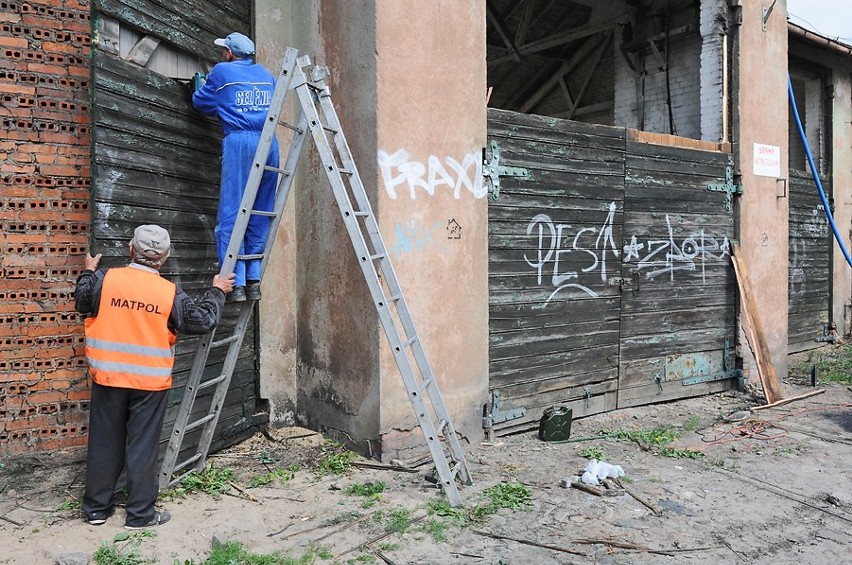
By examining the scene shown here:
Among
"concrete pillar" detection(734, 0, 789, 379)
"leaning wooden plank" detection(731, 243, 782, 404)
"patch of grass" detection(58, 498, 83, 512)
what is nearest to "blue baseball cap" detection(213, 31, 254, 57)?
"patch of grass" detection(58, 498, 83, 512)

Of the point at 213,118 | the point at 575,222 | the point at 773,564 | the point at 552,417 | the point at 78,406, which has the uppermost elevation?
the point at 213,118

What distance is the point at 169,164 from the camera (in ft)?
14.3

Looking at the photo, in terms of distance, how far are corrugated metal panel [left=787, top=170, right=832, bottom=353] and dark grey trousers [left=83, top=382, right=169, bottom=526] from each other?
8746mm

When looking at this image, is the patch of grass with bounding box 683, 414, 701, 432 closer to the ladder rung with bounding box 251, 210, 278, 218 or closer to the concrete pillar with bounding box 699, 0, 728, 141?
the concrete pillar with bounding box 699, 0, 728, 141

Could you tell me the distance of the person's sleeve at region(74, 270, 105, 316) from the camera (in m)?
3.53

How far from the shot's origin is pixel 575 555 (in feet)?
11.5

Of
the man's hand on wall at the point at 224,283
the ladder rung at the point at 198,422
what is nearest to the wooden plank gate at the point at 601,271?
the ladder rung at the point at 198,422

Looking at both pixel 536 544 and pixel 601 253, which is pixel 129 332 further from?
pixel 601 253

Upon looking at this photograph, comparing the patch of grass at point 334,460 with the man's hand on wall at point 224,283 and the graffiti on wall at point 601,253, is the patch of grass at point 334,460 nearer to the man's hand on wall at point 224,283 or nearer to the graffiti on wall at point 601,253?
the man's hand on wall at point 224,283

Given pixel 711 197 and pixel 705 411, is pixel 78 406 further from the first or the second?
pixel 711 197

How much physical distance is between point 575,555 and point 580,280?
10.5 ft

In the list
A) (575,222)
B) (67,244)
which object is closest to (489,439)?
(575,222)

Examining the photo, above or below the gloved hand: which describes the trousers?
below

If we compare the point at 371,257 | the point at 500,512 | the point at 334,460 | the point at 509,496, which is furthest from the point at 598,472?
the point at 371,257
